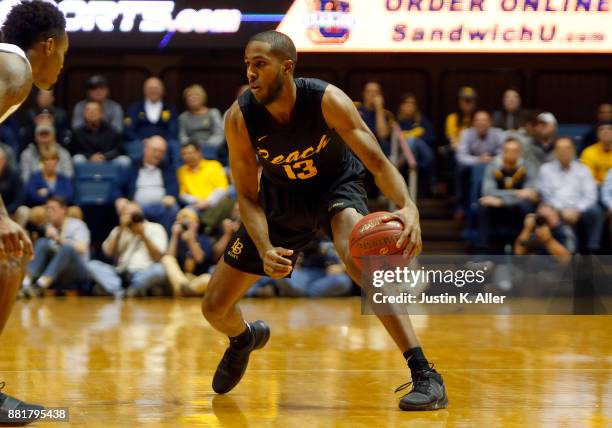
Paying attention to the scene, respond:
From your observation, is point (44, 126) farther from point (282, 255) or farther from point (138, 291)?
point (282, 255)

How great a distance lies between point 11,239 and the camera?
394 centimetres

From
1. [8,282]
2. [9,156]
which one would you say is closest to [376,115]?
[9,156]

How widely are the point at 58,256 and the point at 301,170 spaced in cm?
516

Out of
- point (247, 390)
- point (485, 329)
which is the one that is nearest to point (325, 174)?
point (247, 390)

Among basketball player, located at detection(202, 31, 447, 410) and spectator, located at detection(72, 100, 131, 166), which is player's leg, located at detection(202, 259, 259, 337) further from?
spectator, located at detection(72, 100, 131, 166)

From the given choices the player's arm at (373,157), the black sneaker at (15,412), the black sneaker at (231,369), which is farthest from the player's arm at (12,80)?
the black sneaker at (231,369)

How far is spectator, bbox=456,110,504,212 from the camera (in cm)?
1070

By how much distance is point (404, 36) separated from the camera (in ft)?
38.2

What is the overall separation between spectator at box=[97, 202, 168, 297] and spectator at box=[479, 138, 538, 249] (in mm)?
3034

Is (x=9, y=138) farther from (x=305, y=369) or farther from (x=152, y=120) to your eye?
(x=305, y=369)

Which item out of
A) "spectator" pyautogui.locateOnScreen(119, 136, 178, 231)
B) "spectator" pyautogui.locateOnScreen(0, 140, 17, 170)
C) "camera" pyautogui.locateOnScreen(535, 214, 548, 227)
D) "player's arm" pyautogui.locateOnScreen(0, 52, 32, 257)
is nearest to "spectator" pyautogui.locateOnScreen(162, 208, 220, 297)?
"spectator" pyautogui.locateOnScreen(119, 136, 178, 231)

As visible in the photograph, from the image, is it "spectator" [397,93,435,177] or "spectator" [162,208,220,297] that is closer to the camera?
"spectator" [162,208,220,297]

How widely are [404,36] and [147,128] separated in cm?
294

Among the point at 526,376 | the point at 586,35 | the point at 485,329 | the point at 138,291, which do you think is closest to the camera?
the point at 526,376
